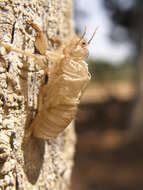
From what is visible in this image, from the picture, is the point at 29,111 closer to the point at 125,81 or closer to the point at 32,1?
the point at 32,1

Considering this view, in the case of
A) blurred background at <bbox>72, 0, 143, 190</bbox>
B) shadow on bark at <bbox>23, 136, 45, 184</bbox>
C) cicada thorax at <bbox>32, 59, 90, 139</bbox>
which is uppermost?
cicada thorax at <bbox>32, 59, 90, 139</bbox>

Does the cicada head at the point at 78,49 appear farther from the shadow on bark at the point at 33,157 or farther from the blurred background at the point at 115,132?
the blurred background at the point at 115,132

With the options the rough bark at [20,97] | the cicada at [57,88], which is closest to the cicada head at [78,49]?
the cicada at [57,88]

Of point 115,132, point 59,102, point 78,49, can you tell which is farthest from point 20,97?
point 115,132

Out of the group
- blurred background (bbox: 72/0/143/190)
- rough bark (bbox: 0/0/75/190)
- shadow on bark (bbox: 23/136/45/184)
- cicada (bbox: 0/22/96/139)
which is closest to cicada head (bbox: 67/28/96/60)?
cicada (bbox: 0/22/96/139)

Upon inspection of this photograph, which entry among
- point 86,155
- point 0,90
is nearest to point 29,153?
point 0,90

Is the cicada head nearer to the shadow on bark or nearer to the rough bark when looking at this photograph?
the rough bark
